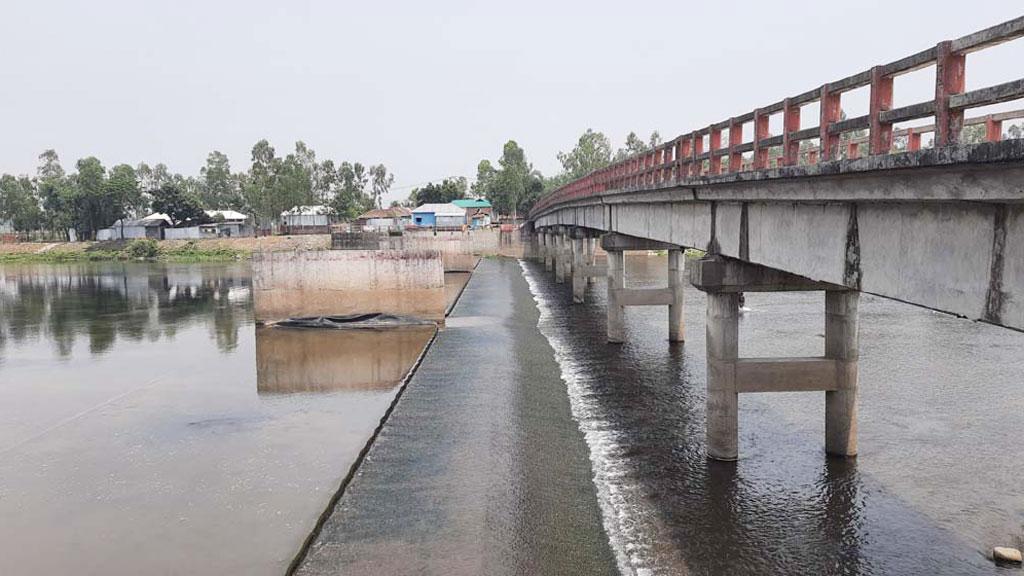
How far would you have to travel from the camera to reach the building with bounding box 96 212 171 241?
390 feet

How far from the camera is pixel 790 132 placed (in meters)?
12.1

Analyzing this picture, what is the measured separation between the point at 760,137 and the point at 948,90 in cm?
560

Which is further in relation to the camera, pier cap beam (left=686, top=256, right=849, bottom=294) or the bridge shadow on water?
pier cap beam (left=686, top=256, right=849, bottom=294)

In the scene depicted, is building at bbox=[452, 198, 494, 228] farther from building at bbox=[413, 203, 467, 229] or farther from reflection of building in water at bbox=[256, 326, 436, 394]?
reflection of building in water at bbox=[256, 326, 436, 394]

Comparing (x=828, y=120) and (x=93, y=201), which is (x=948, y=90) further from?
(x=93, y=201)

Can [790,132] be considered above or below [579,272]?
above

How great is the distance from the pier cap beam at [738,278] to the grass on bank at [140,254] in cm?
9516

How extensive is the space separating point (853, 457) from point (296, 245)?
9298 cm

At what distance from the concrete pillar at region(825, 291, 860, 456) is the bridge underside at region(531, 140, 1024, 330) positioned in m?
2.52

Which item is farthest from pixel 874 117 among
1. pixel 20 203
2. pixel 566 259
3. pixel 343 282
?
pixel 20 203

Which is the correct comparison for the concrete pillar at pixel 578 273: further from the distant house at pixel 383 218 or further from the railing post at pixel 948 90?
the distant house at pixel 383 218

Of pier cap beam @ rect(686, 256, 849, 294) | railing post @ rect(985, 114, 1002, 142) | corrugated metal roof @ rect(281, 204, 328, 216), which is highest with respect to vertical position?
corrugated metal roof @ rect(281, 204, 328, 216)

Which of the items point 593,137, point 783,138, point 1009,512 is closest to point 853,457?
point 1009,512

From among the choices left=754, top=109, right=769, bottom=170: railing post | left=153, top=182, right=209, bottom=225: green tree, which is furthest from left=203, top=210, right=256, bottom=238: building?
left=754, top=109, right=769, bottom=170: railing post
